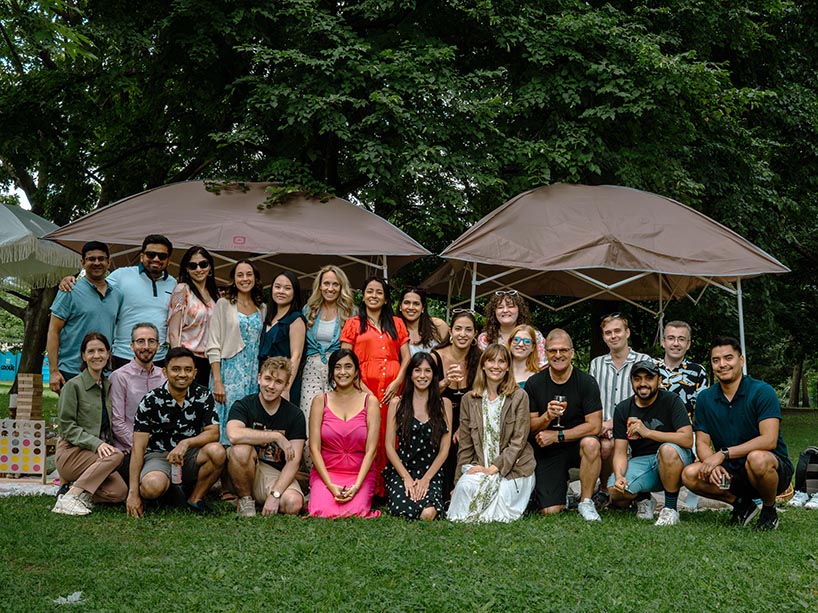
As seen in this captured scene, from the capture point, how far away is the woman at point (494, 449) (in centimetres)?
618

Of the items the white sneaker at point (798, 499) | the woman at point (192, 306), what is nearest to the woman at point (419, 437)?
the woman at point (192, 306)

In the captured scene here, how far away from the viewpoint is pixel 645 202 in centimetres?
1001

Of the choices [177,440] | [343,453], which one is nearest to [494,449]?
[343,453]

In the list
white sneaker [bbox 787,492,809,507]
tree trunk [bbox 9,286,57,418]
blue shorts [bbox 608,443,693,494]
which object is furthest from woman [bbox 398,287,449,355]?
tree trunk [bbox 9,286,57,418]

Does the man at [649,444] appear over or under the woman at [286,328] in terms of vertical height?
under

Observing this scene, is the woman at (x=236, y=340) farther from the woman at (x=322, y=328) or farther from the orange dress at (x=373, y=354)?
the orange dress at (x=373, y=354)

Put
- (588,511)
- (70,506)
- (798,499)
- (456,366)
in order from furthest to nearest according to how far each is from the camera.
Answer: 1. (798,499)
2. (456,366)
3. (588,511)
4. (70,506)

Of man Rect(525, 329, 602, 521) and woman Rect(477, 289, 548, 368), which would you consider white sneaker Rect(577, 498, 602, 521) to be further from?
woman Rect(477, 289, 548, 368)

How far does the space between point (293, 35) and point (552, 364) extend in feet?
21.4

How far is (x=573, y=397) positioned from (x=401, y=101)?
15.0 feet

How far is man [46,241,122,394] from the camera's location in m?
6.74

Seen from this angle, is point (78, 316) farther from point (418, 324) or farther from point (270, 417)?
point (418, 324)

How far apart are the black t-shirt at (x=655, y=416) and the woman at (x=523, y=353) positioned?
89 centimetres

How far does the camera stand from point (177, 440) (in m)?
6.19
